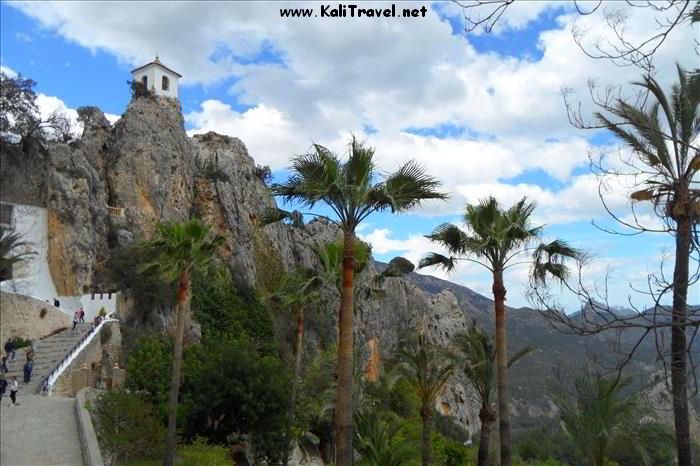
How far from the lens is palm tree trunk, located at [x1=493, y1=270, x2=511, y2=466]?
50.8 feet

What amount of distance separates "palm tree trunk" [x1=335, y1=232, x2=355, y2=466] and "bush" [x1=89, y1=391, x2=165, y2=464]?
696 centimetres

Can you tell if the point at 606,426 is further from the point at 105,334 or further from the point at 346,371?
the point at 105,334

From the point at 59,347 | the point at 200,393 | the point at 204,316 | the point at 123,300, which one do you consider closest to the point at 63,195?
the point at 123,300

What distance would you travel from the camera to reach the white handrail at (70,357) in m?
20.7

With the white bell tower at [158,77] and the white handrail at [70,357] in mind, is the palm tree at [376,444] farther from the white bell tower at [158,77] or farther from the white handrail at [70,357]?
the white bell tower at [158,77]

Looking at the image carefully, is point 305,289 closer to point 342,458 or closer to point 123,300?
point 342,458

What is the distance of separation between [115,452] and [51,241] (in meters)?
22.9

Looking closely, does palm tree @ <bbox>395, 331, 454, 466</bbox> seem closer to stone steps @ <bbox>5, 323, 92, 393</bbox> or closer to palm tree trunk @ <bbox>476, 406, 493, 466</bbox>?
palm tree trunk @ <bbox>476, 406, 493, 466</bbox>

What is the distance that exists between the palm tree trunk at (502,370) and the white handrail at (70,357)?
1462 centimetres

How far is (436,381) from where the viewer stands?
810 inches

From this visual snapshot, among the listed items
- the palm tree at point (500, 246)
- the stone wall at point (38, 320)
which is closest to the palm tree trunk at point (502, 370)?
the palm tree at point (500, 246)

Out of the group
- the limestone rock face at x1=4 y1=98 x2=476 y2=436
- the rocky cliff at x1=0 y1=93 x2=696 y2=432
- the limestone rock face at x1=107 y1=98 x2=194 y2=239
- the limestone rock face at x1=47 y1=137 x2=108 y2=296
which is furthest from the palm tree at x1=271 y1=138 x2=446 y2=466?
the limestone rock face at x1=107 y1=98 x2=194 y2=239

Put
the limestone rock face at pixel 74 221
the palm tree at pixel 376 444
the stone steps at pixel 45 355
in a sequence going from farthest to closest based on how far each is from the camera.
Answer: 1. the limestone rock face at pixel 74 221
2. the palm tree at pixel 376 444
3. the stone steps at pixel 45 355

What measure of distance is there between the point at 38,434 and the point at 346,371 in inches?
365
